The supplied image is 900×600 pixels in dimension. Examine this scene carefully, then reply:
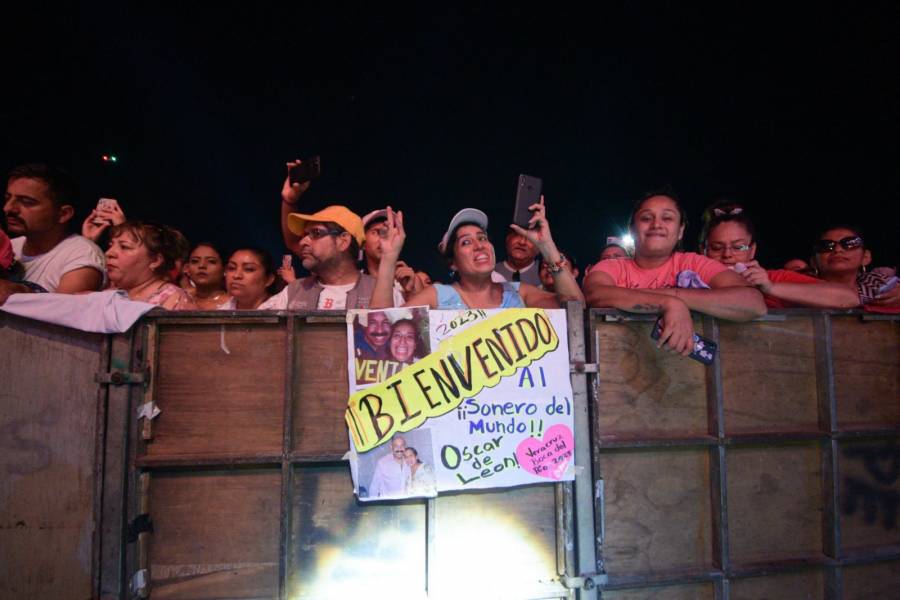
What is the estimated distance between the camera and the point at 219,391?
93.0 inches

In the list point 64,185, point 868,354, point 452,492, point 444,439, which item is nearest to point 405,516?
point 452,492

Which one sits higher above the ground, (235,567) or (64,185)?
(64,185)

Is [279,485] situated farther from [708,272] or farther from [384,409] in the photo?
[708,272]

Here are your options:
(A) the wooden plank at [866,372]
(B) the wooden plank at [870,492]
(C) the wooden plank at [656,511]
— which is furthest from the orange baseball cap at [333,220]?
(B) the wooden plank at [870,492]

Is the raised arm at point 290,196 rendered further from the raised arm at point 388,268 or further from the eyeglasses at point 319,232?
the raised arm at point 388,268

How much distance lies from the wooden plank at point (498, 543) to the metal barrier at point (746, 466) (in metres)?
0.31

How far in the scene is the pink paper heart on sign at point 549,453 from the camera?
2.44 metres

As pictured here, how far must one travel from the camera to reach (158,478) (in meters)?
2.29

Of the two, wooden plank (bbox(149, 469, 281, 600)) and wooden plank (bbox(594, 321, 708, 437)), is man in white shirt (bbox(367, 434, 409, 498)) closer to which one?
wooden plank (bbox(149, 469, 281, 600))

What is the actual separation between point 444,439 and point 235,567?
48.5 inches

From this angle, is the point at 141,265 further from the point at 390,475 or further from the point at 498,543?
the point at 498,543

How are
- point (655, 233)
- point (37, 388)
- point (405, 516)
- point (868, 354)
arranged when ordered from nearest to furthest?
1. point (37, 388)
2. point (405, 516)
3. point (868, 354)
4. point (655, 233)

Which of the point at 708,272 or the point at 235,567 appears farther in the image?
the point at 708,272

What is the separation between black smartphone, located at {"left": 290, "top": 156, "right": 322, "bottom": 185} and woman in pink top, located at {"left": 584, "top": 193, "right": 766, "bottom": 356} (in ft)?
7.92
